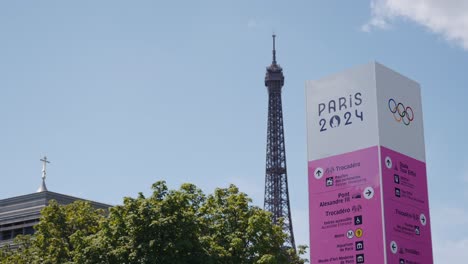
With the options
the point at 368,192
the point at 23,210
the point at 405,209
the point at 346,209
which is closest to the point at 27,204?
the point at 23,210

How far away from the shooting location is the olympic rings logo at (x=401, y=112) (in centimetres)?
3609

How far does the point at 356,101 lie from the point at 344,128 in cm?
130

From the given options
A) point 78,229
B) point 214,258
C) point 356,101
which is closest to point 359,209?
point 356,101

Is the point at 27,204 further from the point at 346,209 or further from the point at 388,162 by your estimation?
the point at 388,162

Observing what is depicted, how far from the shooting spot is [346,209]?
35250 mm

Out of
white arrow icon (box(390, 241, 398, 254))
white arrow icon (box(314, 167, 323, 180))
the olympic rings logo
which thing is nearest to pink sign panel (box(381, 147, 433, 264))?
white arrow icon (box(390, 241, 398, 254))

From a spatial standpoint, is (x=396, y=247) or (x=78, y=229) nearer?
(x=396, y=247)

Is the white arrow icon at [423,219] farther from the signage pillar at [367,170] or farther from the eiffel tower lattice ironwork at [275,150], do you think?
the eiffel tower lattice ironwork at [275,150]

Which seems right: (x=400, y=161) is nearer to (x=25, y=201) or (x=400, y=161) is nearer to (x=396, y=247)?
(x=396, y=247)

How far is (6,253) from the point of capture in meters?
55.3

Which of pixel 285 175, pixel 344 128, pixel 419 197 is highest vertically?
pixel 285 175

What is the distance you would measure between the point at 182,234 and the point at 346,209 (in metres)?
11.5

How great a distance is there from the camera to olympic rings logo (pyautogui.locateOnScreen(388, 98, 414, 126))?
36.1 metres

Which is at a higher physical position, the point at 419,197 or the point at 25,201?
the point at 25,201
